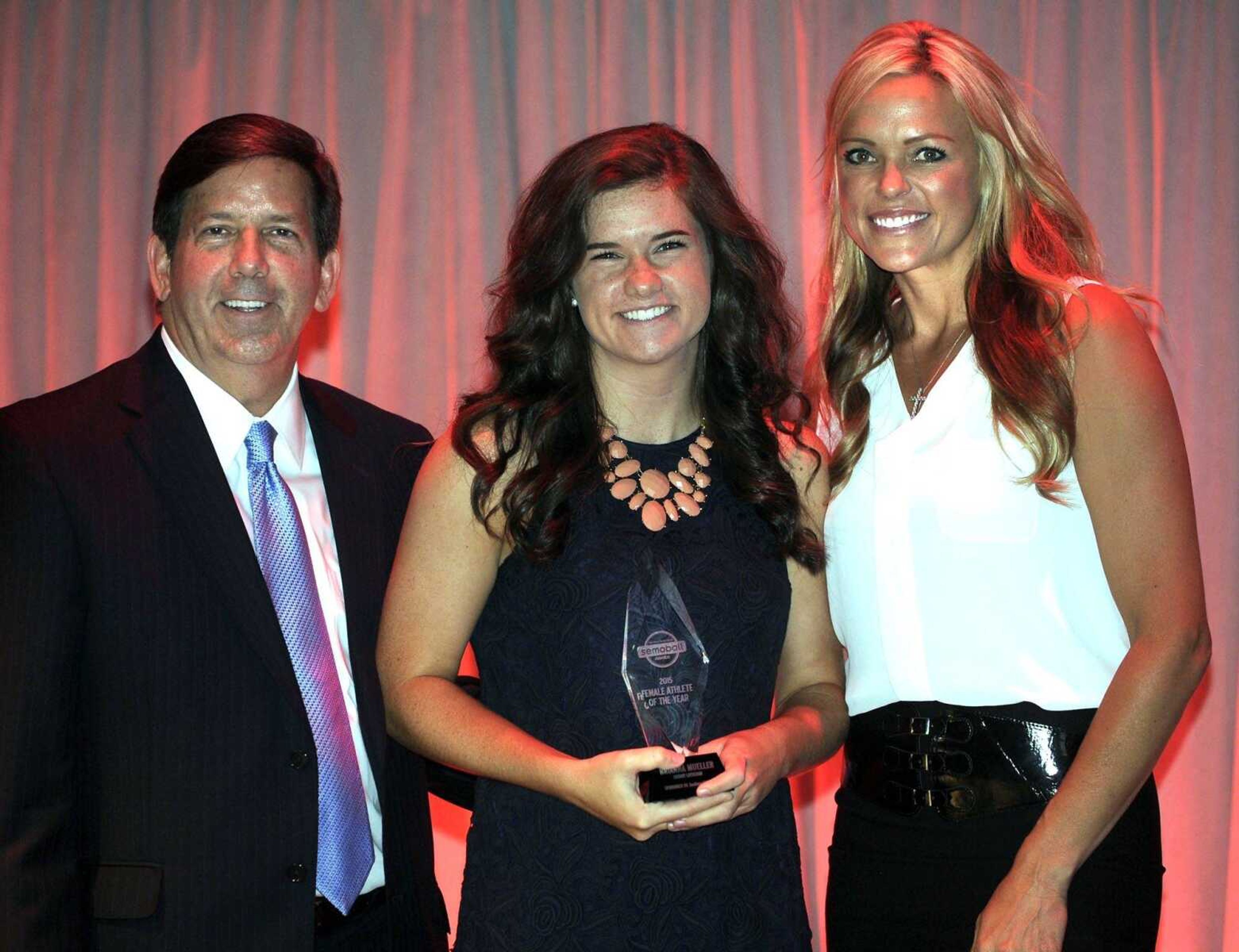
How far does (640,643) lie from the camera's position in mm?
2207

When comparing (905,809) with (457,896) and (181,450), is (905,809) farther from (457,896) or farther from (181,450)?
(457,896)

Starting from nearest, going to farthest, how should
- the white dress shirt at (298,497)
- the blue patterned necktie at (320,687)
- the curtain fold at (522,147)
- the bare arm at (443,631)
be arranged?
the bare arm at (443,631)
the blue patterned necktie at (320,687)
the white dress shirt at (298,497)
the curtain fold at (522,147)

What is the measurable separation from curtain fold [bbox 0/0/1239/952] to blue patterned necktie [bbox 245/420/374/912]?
2.34m

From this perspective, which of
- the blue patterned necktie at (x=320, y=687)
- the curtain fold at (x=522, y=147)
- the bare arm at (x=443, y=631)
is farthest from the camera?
the curtain fold at (x=522, y=147)

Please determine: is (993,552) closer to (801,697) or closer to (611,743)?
(801,697)

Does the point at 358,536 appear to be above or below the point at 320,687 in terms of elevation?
above

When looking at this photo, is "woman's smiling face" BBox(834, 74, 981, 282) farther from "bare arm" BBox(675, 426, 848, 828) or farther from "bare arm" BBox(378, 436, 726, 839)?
"bare arm" BBox(378, 436, 726, 839)

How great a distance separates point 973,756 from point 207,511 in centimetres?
143

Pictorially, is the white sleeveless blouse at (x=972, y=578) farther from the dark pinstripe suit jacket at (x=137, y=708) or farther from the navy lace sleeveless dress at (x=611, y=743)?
the dark pinstripe suit jacket at (x=137, y=708)

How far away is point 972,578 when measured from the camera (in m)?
2.38

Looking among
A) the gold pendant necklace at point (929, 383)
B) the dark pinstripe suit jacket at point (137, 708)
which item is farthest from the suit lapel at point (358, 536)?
the gold pendant necklace at point (929, 383)

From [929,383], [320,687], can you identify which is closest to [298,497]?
[320,687]

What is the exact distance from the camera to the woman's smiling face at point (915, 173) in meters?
2.51

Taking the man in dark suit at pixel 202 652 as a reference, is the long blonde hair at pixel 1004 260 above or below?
above
